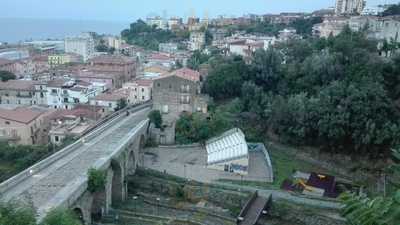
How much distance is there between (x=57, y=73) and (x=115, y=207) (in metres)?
34.4

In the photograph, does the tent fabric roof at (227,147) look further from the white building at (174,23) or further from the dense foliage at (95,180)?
the white building at (174,23)

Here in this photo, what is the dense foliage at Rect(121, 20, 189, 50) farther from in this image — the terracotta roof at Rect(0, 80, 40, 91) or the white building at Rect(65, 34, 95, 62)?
the terracotta roof at Rect(0, 80, 40, 91)

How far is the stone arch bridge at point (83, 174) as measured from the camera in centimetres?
1548

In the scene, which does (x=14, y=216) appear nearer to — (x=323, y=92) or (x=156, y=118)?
(x=156, y=118)

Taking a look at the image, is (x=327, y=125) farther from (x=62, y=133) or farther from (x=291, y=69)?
(x=62, y=133)

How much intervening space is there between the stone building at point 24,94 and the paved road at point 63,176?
55.9 ft

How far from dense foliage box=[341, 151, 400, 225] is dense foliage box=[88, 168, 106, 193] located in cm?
1415

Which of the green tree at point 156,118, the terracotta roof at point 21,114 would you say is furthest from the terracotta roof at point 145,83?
the terracotta roof at point 21,114

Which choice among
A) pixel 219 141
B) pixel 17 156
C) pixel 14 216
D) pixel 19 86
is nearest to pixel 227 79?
pixel 219 141

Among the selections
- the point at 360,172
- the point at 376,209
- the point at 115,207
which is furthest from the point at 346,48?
the point at 376,209

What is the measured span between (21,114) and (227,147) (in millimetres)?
18059

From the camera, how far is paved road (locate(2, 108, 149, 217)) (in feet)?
49.9

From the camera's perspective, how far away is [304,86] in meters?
32.6

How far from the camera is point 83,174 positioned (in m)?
18.0
